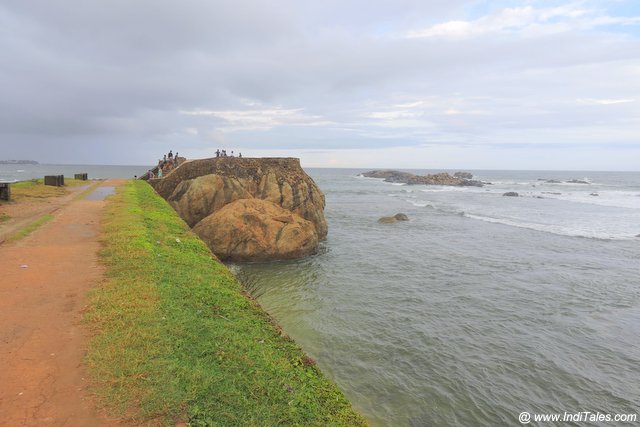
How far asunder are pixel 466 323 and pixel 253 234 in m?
10.7

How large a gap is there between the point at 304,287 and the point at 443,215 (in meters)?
25.6

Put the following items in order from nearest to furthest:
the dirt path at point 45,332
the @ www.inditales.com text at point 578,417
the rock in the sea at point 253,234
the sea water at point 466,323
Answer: the dirt path at point 45,332, the @ www.inditales.com text at point 578,417, the sea water at point 466,323, the rock in the sea at point 253,234

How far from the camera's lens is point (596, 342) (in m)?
10.7

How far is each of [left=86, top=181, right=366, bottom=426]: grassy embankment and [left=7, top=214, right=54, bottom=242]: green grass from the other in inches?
173

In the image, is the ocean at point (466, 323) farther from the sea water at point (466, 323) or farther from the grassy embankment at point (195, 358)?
the grassy embankment at point (195, 358)

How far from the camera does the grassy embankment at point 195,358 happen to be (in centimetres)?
467

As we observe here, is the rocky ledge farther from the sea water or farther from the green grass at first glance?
the green grass

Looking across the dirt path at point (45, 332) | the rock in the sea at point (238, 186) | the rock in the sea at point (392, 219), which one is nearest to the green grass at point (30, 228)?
the dirt path at point (45, 332)

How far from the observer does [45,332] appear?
6.02 metres

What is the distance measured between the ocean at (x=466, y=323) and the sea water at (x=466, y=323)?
0.12 feet

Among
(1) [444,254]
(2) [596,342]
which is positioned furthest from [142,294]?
(1) [444,254]

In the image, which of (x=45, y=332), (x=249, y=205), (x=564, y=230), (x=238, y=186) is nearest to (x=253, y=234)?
(x=249, y=205)

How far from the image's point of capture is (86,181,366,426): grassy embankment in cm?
467

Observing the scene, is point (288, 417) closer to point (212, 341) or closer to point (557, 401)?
point (212, 341)
